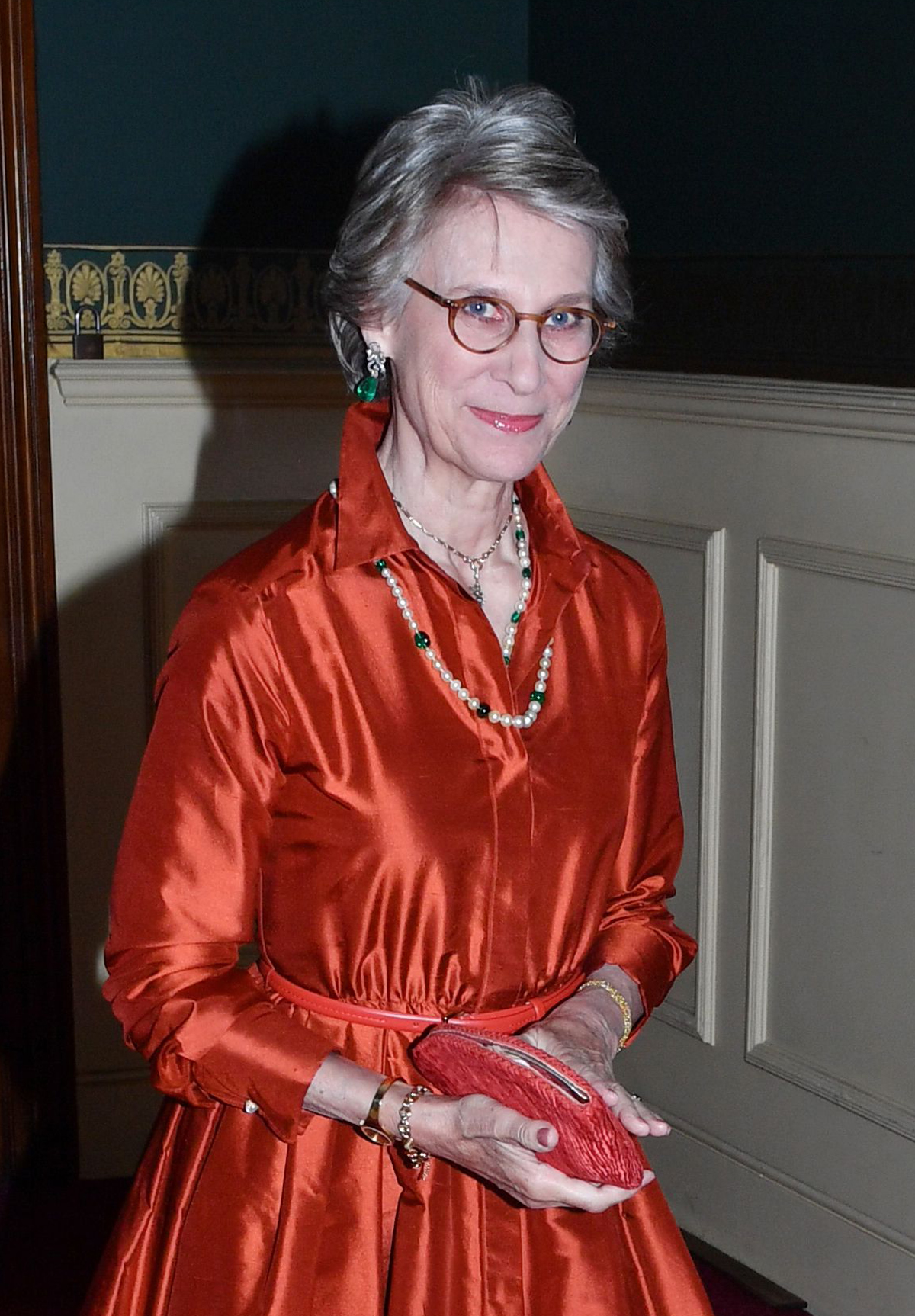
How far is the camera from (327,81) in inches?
125

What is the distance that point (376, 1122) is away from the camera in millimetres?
1405

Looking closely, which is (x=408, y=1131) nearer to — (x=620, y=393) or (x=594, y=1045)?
(x=594, y=1045)

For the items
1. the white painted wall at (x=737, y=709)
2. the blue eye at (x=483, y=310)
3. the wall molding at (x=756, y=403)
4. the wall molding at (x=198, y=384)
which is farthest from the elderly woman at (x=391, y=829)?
the wall molding at (x=198, y=384)

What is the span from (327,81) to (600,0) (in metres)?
0.52

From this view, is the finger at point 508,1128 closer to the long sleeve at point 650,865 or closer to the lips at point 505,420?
the long sleeve at point 650,865

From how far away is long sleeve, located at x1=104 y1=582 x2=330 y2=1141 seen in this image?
4.69 ft

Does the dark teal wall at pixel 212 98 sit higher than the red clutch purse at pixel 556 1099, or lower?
higher

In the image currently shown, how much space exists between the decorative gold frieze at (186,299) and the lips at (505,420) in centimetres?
173

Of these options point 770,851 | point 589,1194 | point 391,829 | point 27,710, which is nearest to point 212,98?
point 27,710

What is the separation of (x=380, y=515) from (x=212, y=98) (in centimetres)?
182

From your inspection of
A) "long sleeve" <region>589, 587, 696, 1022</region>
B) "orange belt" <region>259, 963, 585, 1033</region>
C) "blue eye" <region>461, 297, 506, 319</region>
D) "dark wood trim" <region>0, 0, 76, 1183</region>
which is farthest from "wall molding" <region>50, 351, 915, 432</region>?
"orange belt" <region>259, 963, 585, 1033</region>

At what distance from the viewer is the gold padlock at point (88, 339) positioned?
3.10 meters

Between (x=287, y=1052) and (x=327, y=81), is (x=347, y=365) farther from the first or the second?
(x=327, y=81)

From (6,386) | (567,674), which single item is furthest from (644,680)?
(6,386)
